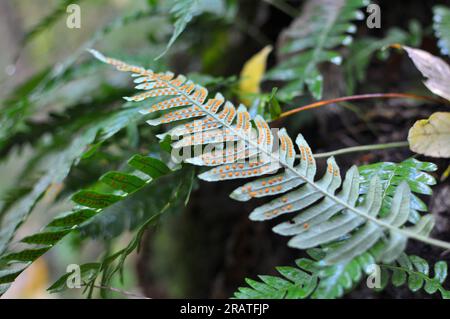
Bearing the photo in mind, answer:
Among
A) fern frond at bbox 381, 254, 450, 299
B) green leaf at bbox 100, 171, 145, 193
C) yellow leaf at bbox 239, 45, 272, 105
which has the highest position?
yellow leaf at bbox 239, 45, 272, 105

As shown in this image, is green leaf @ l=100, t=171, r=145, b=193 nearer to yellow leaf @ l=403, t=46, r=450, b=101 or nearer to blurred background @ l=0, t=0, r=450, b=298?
blurred background @ l=0, t=0, r=450, b=298

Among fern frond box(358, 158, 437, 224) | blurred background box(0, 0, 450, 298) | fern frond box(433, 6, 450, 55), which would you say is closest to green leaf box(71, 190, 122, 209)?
blurred background box(0, 0, 450, 298)

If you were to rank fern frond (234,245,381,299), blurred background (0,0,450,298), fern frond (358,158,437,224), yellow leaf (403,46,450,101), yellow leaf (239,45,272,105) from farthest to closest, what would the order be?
yellow leaf (239,45,272,105) → blurred background (0,0,450,298) → yellow leaf (403,46,450,101) → fern frond (358,158,437,224) → fern frond (234,245,381,299)

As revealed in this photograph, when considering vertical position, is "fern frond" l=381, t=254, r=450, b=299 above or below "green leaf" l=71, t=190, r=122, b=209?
below

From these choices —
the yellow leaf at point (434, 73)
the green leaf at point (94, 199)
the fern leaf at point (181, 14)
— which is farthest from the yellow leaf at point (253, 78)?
the green leaf at point (94, 199)

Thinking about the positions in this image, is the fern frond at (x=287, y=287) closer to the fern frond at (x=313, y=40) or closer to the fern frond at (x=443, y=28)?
the fern frond at (x=313, y=40)
